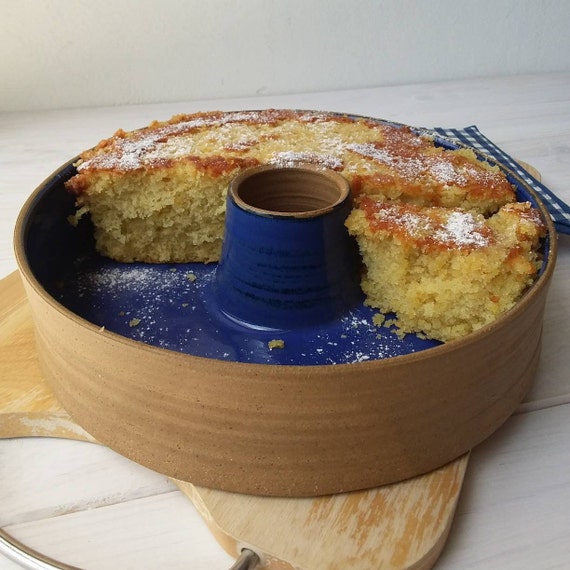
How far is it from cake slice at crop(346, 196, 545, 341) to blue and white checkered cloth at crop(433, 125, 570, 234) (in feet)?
1.27

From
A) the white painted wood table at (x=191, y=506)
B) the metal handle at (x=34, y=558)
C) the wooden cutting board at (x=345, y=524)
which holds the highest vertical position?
the wooden cutting board at (x=345, y=524)

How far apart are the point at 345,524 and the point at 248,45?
5.98ft

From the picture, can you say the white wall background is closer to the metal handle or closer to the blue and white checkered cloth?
the blue and white checkered cloth

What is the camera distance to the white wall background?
2074mm

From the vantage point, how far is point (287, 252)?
3.49 feet

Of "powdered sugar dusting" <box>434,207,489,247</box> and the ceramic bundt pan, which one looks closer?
the ceramic bundt pan

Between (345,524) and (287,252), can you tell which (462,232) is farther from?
(345,524)

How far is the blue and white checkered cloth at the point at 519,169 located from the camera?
4.70ft

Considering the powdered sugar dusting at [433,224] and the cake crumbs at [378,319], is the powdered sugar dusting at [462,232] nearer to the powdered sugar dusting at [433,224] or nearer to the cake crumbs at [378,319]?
the powdered sugar dusting at [433,224]

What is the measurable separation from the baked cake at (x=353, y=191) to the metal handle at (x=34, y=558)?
50 centimetres

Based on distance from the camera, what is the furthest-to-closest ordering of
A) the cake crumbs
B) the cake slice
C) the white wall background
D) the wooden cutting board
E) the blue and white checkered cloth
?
the white wall background → the blue and white checkered cloth → the cake crumbs → the cake slice → the wooden cutting board

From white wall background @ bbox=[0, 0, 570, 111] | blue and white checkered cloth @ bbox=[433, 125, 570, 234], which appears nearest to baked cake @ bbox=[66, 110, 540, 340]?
blue and white checkered cloth @ bbox=[433, 125, 570, 234]

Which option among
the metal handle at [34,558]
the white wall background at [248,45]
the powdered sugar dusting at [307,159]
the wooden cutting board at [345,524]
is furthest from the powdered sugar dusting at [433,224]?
the white wall background at [248,45]

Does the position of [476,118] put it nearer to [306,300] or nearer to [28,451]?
[306,300]
